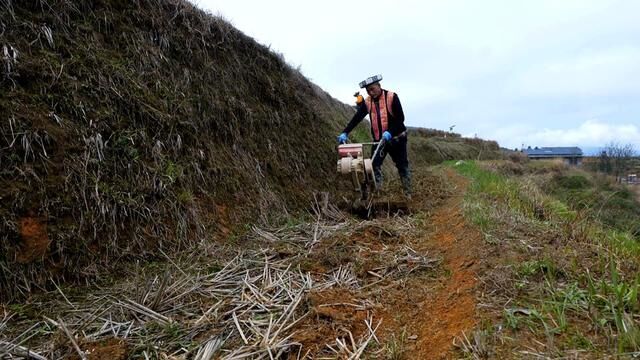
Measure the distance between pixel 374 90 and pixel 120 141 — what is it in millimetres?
3862

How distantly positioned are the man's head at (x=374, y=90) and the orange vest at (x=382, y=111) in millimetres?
77

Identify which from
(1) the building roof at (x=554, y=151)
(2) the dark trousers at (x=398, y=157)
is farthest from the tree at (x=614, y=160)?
(2) the dark trousers at (x=398, y=157)

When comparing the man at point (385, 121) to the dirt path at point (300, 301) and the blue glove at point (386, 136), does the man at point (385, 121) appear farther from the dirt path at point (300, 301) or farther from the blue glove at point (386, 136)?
the dirt path at point (300, 301)

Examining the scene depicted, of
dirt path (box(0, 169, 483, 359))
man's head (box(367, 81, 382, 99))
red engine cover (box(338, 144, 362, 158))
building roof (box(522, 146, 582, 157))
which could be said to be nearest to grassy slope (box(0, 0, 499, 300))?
dirt path (box(0, 169, 483, 359))

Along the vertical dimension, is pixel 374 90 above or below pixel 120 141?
above

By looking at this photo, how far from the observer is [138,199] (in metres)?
3.82

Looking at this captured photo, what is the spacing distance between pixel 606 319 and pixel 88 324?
2.86 m

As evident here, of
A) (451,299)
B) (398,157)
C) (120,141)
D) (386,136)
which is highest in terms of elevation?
(386,136)

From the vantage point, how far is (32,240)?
121 inches

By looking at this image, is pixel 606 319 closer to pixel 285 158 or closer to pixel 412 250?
pixel 412 250

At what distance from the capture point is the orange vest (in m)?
6.62

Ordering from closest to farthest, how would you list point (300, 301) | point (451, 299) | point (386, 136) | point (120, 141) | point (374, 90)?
point (451, 299) → point (300, 301) → point (120, 141) → point (386, 136) → point (374, 90)

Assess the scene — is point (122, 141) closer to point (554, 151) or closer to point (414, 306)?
point (414, 306)

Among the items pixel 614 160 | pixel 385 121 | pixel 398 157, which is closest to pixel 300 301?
pixel 385 121
